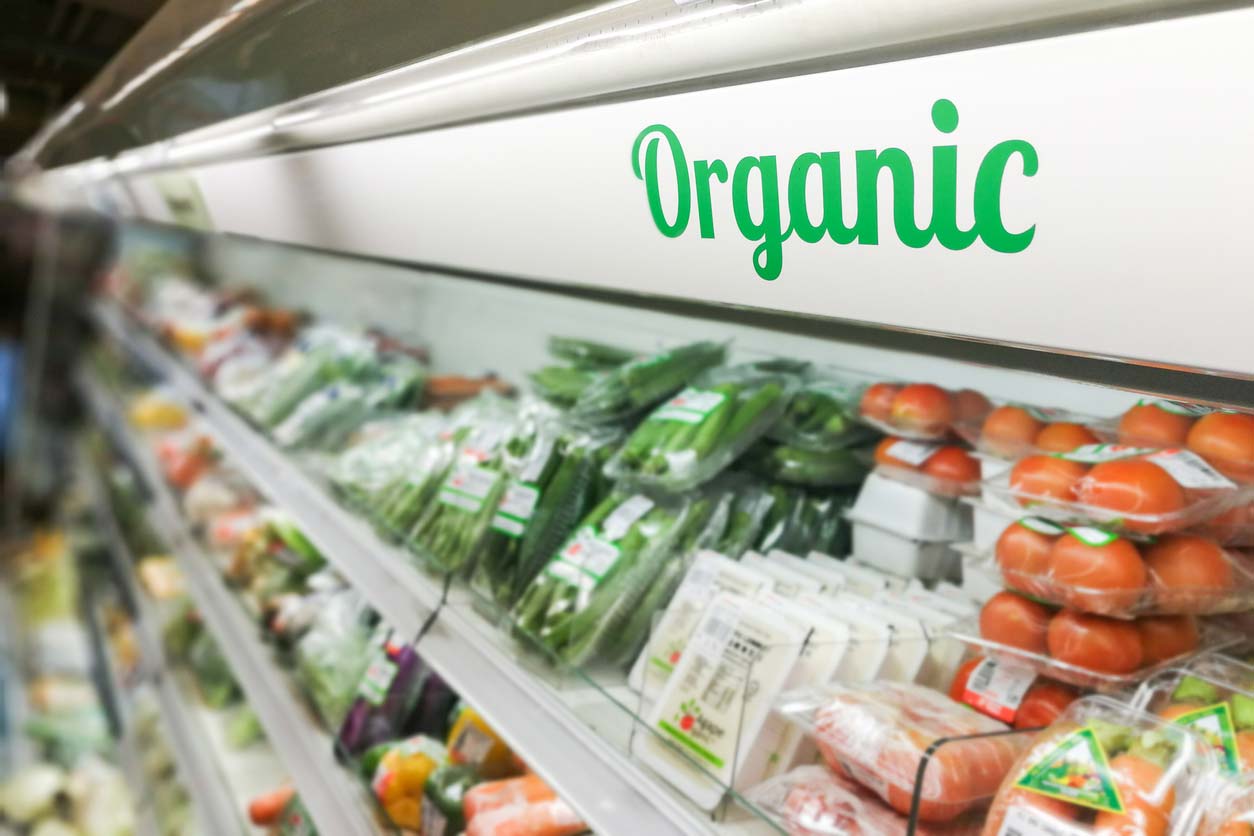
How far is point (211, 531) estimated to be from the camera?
10.3 feet

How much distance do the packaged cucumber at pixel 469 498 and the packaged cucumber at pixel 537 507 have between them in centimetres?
3

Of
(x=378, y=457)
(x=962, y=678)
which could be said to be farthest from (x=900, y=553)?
(x=378, y=457)

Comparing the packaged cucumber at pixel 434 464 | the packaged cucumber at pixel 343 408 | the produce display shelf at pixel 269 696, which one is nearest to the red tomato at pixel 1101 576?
the packaged cucumber at pixel 434 464

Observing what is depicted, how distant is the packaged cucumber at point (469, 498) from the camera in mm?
1741

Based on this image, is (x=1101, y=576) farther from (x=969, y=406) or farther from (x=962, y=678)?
(x=969, y=406)

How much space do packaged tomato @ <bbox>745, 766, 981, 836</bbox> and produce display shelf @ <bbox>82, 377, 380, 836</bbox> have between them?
93 centimetres

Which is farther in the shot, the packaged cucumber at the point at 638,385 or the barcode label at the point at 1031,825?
the packaged cucumber at the point at 638,385

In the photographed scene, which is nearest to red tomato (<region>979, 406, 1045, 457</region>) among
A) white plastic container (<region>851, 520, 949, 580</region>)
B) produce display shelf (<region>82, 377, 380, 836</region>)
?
white plastic container (<region>851, 520, 949, 580</region>)

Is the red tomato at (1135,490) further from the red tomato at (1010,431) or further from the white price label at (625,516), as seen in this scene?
the white price label at (625,516)

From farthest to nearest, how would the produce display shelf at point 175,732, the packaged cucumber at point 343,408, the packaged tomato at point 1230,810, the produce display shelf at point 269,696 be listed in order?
the packaged cucumber at point 343,408 → the produce display shelf at point 175,732 → the produce display shelf at point 269,696 → the packaged tomato at point 1230,810

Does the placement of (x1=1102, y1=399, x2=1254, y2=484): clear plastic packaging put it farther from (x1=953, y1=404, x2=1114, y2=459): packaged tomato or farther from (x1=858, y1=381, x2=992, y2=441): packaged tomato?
(x1=858, y1=381, x2=992, y2=441): packaged tomato

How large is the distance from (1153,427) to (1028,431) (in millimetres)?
185

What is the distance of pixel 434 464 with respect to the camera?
2.01m

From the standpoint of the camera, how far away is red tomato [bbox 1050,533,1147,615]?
991 mm
